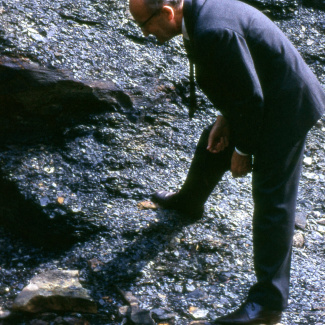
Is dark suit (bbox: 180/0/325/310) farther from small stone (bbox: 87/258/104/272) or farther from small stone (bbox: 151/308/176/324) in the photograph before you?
small stone (bbox: 87/258/104/272)

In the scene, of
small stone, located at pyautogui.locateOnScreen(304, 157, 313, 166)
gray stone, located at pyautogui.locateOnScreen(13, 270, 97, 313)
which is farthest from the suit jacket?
small stone, located at pyautogui.locateOnScreen(304, 157, 313, 166)

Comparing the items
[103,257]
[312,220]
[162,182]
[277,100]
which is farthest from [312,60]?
[103,257]

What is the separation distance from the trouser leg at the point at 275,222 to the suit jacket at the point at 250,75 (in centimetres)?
12

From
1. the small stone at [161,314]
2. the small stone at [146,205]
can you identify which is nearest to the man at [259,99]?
the small stone at [161,314]

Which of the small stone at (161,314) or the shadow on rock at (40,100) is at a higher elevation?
the shadow on rock at (40,100)

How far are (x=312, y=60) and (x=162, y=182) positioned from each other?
222 cm

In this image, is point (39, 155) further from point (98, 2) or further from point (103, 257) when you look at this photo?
point (98, 2)

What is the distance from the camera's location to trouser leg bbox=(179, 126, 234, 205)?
2625 millimetres

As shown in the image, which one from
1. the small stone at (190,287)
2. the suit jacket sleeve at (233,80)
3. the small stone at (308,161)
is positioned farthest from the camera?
the small stone at (308,161)

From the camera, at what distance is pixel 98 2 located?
4.12 metres

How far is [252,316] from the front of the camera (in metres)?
2.29

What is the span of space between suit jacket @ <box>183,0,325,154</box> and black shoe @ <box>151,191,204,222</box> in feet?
2.73

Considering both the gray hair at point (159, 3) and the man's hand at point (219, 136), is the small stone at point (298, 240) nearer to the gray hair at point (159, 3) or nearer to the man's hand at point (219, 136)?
the man's hand at point (219, 136)

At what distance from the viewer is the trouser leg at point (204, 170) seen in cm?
262
